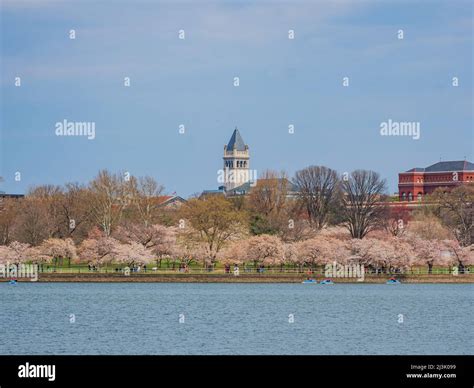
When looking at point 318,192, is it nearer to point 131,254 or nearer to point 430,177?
point 131,254

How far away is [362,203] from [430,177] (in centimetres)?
4602

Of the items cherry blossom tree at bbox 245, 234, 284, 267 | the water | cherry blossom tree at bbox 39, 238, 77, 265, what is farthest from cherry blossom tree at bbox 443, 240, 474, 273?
cherry blossom tree at bbox 39, 238, 77, 265

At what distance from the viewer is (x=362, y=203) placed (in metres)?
95.6

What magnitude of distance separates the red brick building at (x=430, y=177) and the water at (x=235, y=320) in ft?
225

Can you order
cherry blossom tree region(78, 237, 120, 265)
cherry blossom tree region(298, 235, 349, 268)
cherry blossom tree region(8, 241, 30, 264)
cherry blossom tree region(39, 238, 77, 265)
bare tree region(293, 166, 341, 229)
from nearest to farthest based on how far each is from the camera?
cherry blossom tree region(298, 235, 349, 268) < cherry blossom tree region(78, 237, 120, 265) < cherry blossom tree region(8, 241, 30, 264) < cherry blossom tree region(39, 238, 77, 265) < bare tree region(293, 166, 341, 229)

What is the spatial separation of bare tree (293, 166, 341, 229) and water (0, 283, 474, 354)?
28693mm

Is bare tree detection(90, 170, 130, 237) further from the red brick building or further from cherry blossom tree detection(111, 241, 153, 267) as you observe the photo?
the red brick building

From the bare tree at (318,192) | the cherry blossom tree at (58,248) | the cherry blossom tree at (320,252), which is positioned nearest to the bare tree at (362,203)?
the bare tree at (318,192)

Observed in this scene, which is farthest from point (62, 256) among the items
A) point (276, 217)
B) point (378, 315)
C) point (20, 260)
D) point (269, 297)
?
point (378, 315)

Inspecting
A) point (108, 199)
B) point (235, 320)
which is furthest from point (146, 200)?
point (235, 320)

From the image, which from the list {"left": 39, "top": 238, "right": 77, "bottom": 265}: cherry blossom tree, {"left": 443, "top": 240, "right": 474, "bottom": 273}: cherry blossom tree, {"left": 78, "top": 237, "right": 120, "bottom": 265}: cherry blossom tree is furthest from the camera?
{"left": 39, "top": 238, "right": 77, "bottom": 265}: cherry blossom tree

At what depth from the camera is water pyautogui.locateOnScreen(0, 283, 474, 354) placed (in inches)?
1529

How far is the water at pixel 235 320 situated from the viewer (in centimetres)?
3884

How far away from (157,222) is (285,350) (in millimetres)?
52810
